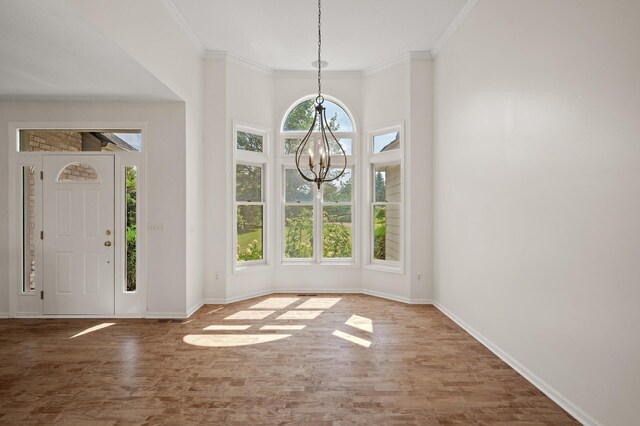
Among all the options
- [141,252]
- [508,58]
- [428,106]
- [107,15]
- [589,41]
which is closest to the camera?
[589,41]

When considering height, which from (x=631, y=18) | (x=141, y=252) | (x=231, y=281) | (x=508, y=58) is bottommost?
(x=231, y=281)

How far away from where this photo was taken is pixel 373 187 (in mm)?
5980

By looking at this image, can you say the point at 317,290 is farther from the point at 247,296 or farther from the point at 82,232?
the point at 82,232

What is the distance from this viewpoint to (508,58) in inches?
130

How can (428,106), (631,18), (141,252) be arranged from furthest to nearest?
(428,106)
(141,252)
(631,18)

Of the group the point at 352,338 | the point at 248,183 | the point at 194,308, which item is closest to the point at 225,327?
the point at 194,308

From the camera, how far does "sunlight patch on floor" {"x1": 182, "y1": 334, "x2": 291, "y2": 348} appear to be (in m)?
3.79

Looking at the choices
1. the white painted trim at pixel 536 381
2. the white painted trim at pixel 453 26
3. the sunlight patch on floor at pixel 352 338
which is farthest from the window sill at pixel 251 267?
the white painted trim at pixel 453 26

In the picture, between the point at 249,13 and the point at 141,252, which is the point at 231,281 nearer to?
the point at 141,252

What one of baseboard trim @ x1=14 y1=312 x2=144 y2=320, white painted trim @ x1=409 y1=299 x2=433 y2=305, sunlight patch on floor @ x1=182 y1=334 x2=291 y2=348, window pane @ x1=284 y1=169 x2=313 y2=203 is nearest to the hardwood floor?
sunlight patch on floor @ x1=182 y1=334 x2=291 y2=348

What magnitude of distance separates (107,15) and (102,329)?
3.27 m

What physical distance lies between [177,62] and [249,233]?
102 inches

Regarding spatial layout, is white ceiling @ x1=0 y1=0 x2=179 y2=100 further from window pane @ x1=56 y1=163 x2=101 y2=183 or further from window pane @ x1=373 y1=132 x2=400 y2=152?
window pane @ x1=373 y1=132 x2=400 y2=152

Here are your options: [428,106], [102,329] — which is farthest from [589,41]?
[102,329]
